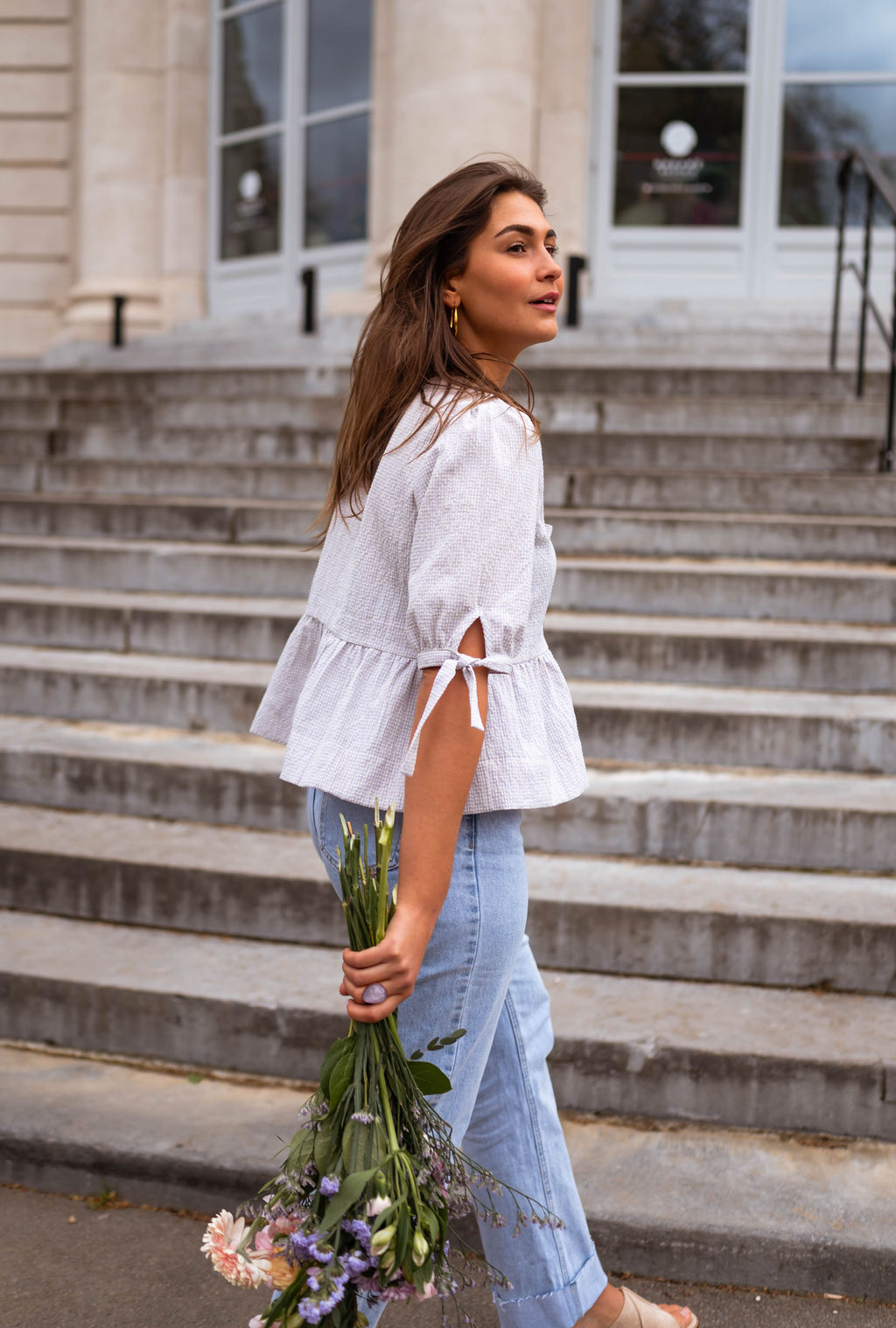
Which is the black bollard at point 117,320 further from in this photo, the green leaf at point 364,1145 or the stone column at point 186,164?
the green leaf at point 364,1145

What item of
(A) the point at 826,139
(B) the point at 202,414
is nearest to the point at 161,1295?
(B) the point at 202,414

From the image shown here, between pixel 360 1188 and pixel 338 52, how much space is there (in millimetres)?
10422

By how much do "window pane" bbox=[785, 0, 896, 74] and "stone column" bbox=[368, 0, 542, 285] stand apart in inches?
77.8

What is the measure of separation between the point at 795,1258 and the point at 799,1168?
0.29m

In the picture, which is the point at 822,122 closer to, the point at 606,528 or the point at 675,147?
the point at 675,147

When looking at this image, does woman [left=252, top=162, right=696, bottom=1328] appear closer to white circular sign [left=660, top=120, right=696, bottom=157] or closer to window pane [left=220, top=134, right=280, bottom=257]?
white circular sign [left=660, top=120, right=696, bottom=157]

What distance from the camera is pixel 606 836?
3.93 meters

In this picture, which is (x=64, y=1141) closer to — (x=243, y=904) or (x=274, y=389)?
(x=243, y=904)

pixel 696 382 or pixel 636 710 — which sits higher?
pixel 696 382

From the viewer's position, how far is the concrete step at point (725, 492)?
5.68m

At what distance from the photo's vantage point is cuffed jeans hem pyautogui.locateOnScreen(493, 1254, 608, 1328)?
6.55ft

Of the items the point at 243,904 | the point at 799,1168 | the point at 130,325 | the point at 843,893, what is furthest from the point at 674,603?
the point at 130,325

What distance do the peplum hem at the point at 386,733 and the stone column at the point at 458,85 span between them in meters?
7.37

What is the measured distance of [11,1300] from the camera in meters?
2.46
